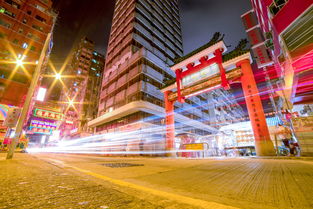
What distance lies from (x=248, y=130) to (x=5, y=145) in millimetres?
34317

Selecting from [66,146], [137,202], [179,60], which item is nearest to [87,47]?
[66,146]

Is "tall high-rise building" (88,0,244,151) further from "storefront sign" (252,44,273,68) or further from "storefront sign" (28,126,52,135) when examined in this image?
"storefront sign" (252,44,273,68)

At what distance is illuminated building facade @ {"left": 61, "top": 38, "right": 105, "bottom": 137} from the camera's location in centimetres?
2818

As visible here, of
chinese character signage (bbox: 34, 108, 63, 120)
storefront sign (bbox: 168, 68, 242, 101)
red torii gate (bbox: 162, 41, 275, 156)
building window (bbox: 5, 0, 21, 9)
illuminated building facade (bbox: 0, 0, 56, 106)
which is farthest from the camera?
building window (bbox: 5, 0, 21, 9)

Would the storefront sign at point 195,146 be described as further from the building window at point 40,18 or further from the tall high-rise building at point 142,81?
the building window at point 40,18

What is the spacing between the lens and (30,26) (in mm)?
23625

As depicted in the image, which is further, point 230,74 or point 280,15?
point 230,74

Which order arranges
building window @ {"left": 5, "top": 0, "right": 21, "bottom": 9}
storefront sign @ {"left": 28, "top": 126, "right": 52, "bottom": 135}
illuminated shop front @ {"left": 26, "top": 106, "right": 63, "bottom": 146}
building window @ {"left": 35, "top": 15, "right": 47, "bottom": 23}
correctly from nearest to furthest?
1. illuminated shop front @ {"left": 26, "top": 106, "right": 63, "bottom": 146}
2. storefront sign @ {"left": 28, "top": 126, "right": 52, "bottom": 135}
3. building window @ {"left": 5, "top": 0, "right": 21, "bottom": 9}
4. building window @ {"left": 35, "top": 15, "right": 47, "bottom": 23}

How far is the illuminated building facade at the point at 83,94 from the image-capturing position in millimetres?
28184

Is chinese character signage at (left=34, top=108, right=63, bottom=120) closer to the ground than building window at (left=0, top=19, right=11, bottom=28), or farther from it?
closer to the ground

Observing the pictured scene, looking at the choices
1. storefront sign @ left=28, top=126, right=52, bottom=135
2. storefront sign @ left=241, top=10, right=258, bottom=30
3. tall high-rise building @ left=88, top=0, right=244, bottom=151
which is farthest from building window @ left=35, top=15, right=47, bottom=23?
storefront sign @ left=241, top=10, right=258, bottom=30

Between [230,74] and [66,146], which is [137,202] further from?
[66,146]

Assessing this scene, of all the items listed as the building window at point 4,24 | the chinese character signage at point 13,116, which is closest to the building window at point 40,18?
the building window at point 4,24

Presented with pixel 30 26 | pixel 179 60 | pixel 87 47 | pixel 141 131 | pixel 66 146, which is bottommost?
pixel 66 146
